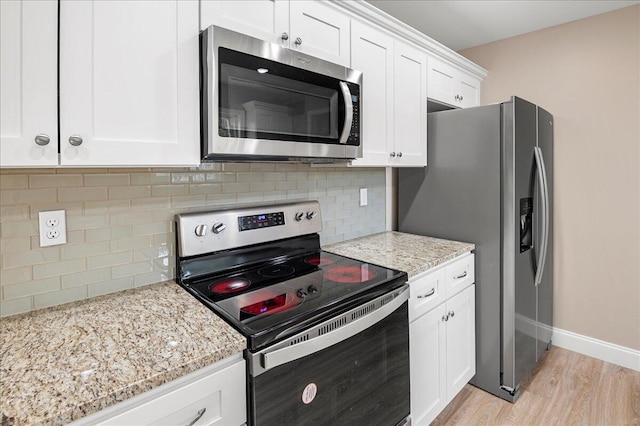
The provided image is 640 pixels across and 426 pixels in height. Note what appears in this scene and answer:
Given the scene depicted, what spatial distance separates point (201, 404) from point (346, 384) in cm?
51

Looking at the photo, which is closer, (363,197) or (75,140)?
(75,140)

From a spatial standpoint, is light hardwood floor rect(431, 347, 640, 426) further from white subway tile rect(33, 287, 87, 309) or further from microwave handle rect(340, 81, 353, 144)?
white subway tile rect(33, 287, 87, 309)

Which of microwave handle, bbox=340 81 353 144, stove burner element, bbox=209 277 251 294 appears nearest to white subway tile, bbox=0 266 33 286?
stove burner element, bbox=209 277 251 294

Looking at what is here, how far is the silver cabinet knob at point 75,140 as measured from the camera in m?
0.99

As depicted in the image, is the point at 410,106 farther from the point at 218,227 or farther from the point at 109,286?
the point at 109,286

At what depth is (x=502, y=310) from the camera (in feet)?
6.91

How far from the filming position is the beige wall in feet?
8.00

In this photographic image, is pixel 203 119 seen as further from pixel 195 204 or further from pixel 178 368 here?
pixel 178 368

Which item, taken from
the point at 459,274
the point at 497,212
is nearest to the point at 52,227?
the point at 459,274

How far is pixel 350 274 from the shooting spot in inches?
61.6

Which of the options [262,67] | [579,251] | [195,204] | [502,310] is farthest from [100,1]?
[579,251]

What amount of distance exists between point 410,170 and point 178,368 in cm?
202

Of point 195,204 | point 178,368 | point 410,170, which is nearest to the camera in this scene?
point 178,368

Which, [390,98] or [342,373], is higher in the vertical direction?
[390,98]
